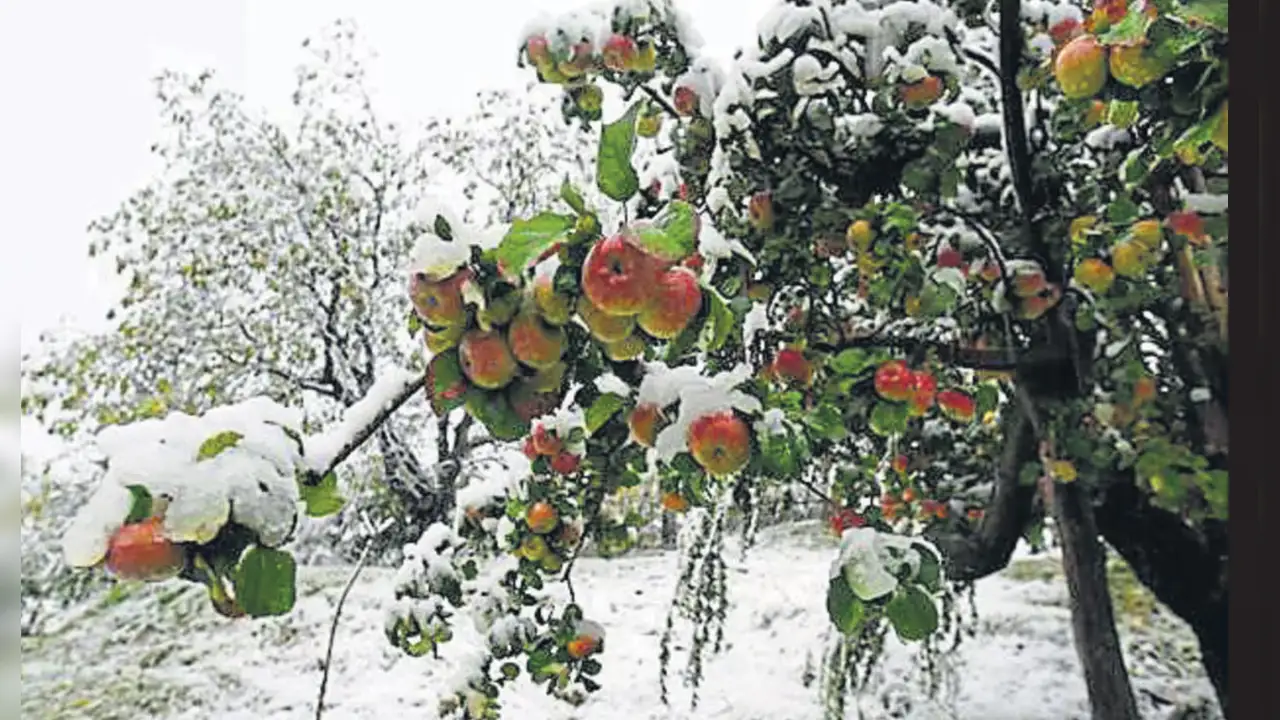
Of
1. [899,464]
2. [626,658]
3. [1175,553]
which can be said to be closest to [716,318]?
[899,464]

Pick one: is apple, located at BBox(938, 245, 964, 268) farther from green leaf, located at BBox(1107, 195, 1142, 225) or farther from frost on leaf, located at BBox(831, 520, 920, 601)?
frost on leaf, located at BBox(831, 520, 920, 601)

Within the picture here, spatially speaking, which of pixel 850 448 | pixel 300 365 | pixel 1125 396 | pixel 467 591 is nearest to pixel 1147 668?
pixel 1125 396

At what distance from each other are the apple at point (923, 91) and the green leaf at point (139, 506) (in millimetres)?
478

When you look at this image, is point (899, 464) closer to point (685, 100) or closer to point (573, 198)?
point (685, 100)

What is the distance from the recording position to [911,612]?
0.41 metres

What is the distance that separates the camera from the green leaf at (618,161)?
1.11 feet

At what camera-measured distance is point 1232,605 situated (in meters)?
0.20

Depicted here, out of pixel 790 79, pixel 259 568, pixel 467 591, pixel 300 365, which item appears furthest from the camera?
pixel 300 365

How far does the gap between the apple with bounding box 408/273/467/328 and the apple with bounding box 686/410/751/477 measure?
0.10 m

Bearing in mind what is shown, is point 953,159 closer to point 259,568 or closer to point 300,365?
point 259,568

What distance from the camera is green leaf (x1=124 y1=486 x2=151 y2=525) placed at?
317 mm

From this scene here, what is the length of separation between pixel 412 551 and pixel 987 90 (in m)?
0.66

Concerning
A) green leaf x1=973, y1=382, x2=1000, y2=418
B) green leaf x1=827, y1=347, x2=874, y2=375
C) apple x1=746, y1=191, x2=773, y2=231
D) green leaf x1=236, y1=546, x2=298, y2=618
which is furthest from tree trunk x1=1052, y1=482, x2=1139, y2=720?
green leaf x1=236, y1=546, x2=298, y2=618

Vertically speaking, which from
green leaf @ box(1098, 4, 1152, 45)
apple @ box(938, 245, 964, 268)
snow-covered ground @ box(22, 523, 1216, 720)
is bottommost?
snow-covered ground @ box(22, 523, 1216, 720)
